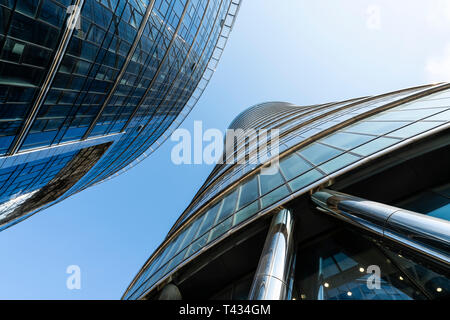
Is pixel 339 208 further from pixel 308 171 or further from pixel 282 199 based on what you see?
pixel 308 171

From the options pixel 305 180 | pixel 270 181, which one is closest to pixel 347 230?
pixel 305 180

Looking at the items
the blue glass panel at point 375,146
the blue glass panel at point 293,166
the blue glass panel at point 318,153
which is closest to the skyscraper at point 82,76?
the blue glass panel at point 293,166

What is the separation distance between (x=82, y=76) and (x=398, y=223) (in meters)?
19.1

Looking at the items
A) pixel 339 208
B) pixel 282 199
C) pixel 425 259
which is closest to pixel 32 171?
pixel 282 199

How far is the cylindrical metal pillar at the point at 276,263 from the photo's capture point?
4578 mm

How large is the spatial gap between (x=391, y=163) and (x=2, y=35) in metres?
16.4

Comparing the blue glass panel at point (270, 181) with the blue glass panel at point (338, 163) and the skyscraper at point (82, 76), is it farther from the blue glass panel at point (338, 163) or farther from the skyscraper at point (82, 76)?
the skyscraper at point (82, 76)

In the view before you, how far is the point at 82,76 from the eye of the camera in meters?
15.6

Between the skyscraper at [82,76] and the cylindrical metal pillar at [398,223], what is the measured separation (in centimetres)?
1498

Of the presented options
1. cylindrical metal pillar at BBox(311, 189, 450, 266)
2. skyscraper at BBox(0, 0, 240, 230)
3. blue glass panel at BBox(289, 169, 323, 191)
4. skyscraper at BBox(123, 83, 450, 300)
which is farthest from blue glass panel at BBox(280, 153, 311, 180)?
skyscraper at BBox(0, 0, 240, 230)

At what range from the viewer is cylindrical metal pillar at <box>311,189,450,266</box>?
3717 millimetres

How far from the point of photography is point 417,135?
6.77 metres

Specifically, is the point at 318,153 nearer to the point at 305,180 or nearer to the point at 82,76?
the point at 305,180
